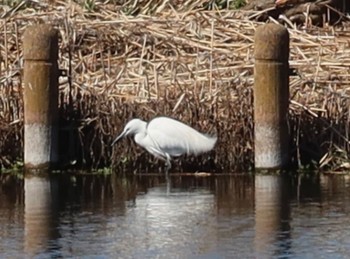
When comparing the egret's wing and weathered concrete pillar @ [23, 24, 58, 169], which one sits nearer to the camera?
the egret's wing

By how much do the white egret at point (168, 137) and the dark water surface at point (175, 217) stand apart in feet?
1.18

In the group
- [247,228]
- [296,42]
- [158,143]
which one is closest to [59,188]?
[158,143]

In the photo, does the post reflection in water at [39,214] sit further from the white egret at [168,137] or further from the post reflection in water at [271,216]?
the post reflection in water at [271,216]

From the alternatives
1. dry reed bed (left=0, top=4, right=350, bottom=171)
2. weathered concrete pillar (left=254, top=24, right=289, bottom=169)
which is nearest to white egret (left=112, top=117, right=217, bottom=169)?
dry reed bed (left=0, top=4, right=350, bottom=171)

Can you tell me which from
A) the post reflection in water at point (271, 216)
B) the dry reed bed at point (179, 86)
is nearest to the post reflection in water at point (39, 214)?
the dry reed bed at point (179, 86)

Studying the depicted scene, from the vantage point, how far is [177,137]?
16.6 m

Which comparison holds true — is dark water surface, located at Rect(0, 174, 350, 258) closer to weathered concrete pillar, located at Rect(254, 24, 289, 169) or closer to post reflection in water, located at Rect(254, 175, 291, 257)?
post reflection in water, located at Rect(254, 175, 291, 257)

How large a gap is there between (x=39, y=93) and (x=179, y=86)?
5.75 ft

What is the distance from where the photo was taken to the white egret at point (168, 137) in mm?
Result: 16484

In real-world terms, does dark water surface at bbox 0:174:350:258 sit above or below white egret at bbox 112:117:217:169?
below

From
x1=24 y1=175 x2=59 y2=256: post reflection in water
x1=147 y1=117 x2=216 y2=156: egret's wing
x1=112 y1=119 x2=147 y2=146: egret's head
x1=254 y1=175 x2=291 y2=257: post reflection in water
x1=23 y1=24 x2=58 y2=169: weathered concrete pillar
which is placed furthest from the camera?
x1=23 y1=24 x2=58 y2=169: weathered concrete pillar

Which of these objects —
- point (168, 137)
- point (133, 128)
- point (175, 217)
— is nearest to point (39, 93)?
point (133, 128)

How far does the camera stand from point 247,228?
13.2 meters

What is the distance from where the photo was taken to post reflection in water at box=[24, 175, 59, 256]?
12.7 metres
